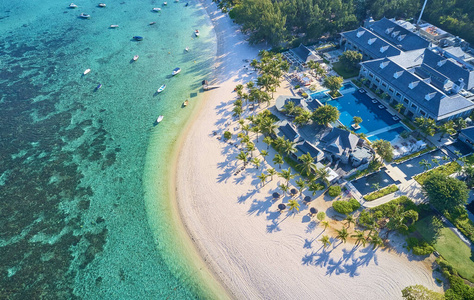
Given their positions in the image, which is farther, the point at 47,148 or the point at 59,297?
the point at 47,148

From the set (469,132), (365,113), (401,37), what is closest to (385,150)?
(365,113)

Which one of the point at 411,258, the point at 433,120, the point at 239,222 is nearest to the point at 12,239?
the point at 239,222

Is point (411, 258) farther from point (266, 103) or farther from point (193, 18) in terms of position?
point (193, 18)

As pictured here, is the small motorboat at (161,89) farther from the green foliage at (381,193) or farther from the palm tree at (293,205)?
the green foliage at (381,193)

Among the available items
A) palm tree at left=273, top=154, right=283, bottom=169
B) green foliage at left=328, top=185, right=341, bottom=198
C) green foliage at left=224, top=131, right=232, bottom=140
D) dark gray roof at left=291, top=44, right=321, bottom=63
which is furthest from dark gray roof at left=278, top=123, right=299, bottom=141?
dark gray roof at left=291, top=44, right=321, bottom=63

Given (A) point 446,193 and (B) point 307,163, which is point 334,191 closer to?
(B) point 307,163

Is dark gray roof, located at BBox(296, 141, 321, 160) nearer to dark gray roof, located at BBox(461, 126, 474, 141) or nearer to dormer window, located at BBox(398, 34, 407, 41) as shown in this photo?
dark gray roof, located at BBox(461, 126, 474, 141)

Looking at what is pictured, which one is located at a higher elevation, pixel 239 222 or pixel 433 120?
pixel 433 120

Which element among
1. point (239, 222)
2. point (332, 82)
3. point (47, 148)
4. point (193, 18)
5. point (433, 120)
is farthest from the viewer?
point (193, 18)
